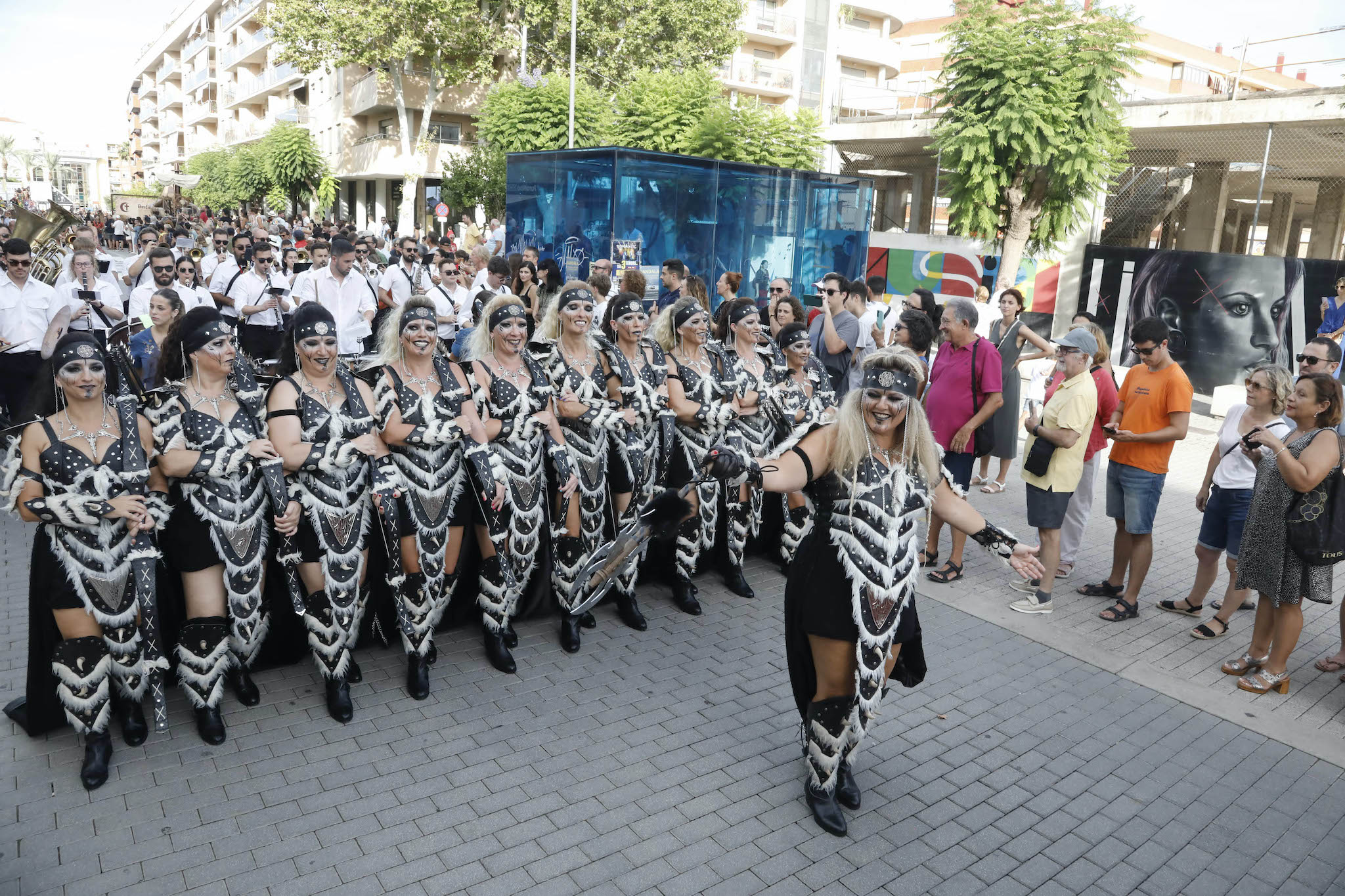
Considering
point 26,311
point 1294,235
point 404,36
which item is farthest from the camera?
point 1294,235

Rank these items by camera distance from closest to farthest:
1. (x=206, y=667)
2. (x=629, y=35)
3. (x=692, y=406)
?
(x=206, y=667) < (x=692, y=406) < (x=629, y=35)

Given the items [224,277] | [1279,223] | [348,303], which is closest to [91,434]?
[348,303]

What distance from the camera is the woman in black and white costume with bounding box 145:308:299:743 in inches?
165

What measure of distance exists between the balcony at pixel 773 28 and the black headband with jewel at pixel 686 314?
44598mm

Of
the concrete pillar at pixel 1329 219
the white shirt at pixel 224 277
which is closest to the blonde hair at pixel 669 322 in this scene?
the white shirt at pixel 224 277

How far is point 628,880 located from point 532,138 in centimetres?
2731

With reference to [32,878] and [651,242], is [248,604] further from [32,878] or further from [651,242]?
[651,242]

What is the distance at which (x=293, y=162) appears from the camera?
144 ft

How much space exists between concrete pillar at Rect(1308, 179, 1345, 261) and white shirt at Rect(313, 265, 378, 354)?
26775 mm

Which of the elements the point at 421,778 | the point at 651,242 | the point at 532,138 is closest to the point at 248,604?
the point at 421,778

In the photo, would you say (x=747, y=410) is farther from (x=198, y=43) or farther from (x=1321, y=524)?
(x=198, y=43)

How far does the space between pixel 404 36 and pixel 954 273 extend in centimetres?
2366

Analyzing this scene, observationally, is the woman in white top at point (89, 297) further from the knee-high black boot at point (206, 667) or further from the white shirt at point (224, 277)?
the knee-high black boot at point (206, 667)

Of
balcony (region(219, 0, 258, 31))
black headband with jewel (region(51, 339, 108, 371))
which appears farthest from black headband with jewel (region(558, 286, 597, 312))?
balcony (region(219, 0, 258, 31))
